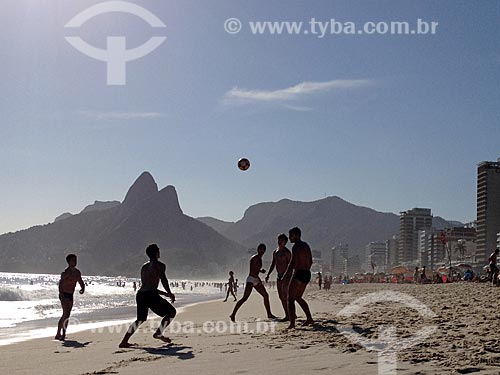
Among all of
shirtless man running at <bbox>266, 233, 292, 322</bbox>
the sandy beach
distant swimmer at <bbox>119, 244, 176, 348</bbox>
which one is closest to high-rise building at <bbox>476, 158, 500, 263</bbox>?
shirtless man running at <bbox>266, 233, 292, 322</bbox>

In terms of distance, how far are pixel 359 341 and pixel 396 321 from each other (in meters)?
1.97

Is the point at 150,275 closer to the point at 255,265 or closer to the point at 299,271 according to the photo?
the point at 299,271

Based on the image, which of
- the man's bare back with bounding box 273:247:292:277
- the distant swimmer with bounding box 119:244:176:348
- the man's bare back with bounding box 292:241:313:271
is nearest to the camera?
the distant swimmer with bounding box 119:244:176:348

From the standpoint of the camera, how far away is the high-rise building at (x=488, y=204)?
13712cm

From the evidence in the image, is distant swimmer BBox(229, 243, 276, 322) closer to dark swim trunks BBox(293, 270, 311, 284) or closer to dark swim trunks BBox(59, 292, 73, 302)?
dark swim trunks BBox(293, 270, 311, 284)

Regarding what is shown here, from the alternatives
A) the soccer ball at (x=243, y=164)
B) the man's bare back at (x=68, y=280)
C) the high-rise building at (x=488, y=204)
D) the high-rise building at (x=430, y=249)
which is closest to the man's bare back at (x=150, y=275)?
the man's bare back at (x=68, y=280)

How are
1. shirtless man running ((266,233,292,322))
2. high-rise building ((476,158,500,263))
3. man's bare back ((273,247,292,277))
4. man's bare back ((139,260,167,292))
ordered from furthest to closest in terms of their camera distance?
high-rise building ((476,158,500,263))
man's bare back ((273,247,292,277))
shirtless man running ((266,233,292,322))
man's bare back ((139,260,167,292))

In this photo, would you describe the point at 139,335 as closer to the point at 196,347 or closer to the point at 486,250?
the point at 196,347

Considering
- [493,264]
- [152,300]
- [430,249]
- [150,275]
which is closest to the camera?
[152,300]

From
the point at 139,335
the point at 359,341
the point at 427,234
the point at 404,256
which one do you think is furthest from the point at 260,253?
the point at 404,256

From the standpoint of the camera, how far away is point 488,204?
466 ft

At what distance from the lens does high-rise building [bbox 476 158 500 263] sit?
450ft

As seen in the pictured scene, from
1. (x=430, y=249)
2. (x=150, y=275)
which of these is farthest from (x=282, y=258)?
(x=430, y=249)

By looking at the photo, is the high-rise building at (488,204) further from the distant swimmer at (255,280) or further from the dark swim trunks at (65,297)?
the dark swim trunks at (65,297)
